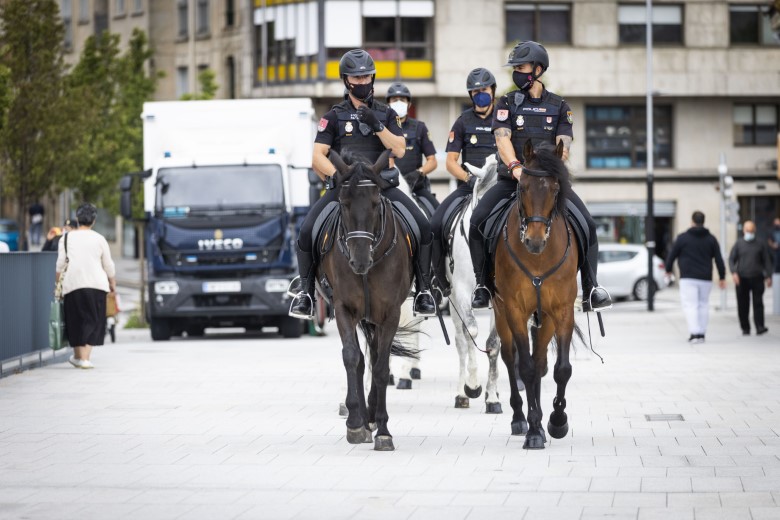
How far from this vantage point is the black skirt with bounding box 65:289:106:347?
773 inches

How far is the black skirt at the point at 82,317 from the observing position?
64.4ft

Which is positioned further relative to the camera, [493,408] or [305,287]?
[493,408]

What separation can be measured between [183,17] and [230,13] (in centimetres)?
457

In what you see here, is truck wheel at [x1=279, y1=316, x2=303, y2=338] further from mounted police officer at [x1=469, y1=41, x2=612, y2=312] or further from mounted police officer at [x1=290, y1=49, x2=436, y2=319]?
mounted police officer at [x1=469, y1=41, x2=612, y2=312]

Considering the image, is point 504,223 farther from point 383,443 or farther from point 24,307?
point 24,307

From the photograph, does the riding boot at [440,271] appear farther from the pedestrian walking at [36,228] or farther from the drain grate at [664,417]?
the pedestrian walking at [36,228]

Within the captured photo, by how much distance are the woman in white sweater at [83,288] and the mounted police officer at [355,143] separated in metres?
7.58

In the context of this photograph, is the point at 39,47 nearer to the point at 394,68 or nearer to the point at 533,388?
the point at 394,68

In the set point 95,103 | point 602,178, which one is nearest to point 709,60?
point 602,178

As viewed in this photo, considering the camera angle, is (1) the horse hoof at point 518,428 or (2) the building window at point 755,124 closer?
(1) the horse hoof at point 518,428

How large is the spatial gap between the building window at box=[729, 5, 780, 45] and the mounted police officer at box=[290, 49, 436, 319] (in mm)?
46980

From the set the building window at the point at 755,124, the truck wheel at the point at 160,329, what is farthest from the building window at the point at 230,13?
the truck wheel at the point at 160,329

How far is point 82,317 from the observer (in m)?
19.6

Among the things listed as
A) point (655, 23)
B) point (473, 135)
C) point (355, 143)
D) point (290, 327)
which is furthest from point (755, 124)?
point (355, 143)
